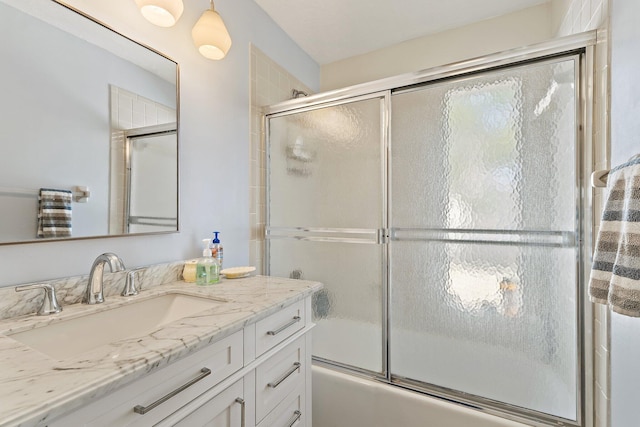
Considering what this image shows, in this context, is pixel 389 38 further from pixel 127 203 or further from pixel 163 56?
pixel 127 203

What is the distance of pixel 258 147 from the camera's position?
5.97ft

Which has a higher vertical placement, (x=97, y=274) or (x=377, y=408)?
(x=97, y=274)

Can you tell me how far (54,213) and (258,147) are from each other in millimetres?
1107

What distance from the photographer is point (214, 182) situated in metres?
1.49

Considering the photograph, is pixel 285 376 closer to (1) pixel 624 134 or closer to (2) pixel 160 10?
(1) pixel 624 134

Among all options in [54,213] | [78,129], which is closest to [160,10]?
[78,129]

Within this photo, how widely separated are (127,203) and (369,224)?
44.6 inches

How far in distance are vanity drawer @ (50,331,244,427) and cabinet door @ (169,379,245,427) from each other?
0.14 ft

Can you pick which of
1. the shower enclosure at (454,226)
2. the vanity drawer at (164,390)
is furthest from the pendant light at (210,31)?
the vanity drawer at (164,390)

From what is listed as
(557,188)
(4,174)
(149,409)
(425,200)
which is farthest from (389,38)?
(149,409)

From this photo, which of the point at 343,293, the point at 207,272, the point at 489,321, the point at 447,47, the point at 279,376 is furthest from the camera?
the point at 447,47

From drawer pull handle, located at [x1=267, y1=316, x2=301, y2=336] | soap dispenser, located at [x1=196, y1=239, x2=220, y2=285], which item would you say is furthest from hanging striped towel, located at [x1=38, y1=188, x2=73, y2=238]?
drawer pull handle, located at [x1=267, y1=316, x2=301, y2=336]

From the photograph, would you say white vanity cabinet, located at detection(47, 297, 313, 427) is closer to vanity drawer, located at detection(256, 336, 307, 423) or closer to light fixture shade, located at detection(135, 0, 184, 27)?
vanity drawer, located at detection(256, 336, 307, 423)

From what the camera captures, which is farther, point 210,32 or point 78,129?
point 210,32
